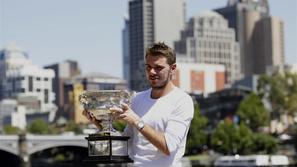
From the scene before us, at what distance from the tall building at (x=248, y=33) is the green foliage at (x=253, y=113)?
273ft

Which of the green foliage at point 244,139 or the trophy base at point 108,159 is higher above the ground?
the trophy base at point 108,159

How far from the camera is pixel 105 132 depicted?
9.16 ft

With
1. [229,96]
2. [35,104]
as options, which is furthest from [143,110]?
[35,104]

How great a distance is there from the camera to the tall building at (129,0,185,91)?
129000 millimetres

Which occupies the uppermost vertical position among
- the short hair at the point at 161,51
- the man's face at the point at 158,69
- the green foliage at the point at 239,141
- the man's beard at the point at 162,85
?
the short hair at the point at 161,51

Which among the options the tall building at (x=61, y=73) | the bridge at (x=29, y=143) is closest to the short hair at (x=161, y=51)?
the bridge at (x=29, y=143)

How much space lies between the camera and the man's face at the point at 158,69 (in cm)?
286

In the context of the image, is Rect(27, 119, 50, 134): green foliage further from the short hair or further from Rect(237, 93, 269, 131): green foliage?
the short hair

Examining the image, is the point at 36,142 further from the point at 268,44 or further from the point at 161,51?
the point at 268,44

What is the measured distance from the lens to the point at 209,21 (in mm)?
139250

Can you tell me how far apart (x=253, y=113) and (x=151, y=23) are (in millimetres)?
79387

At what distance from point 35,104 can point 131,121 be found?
12196 cm

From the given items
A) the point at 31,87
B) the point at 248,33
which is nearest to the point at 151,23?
the point at 248,33

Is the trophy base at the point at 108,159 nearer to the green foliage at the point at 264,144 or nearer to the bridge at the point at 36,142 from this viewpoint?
the bridge at the point at 36,142
